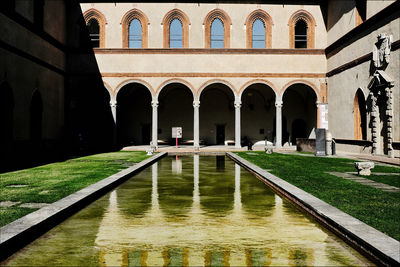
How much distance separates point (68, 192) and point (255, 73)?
2093 cm

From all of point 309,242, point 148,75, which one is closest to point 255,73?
point 148,75

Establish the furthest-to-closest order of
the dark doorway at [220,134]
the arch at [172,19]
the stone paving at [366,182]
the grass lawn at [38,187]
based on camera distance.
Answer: the dark doorway at [220,134]
the arch at [172,19]
the stone paving at [366,182]
the grass lawn at [38,187]

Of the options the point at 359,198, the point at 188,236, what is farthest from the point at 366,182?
the point at 188,236

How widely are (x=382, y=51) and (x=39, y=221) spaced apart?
59.7 ft

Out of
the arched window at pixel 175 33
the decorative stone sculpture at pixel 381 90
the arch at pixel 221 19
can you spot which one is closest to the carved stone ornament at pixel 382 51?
the decorative stone sculpture at pixel 381 90

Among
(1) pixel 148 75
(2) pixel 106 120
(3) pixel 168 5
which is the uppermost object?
(3) pixel 168 5

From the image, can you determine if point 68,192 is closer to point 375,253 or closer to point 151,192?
point 151,192

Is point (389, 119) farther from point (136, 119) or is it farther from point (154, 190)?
point (136, 119)

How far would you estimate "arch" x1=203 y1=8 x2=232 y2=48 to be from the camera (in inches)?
1081

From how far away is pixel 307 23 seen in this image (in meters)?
27.7

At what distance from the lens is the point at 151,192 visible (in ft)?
29.5

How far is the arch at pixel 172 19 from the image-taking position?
27422 mm

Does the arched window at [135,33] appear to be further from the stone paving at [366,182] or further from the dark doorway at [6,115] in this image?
the stone paving at [366,182]

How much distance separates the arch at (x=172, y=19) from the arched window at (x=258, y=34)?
4586 mm
